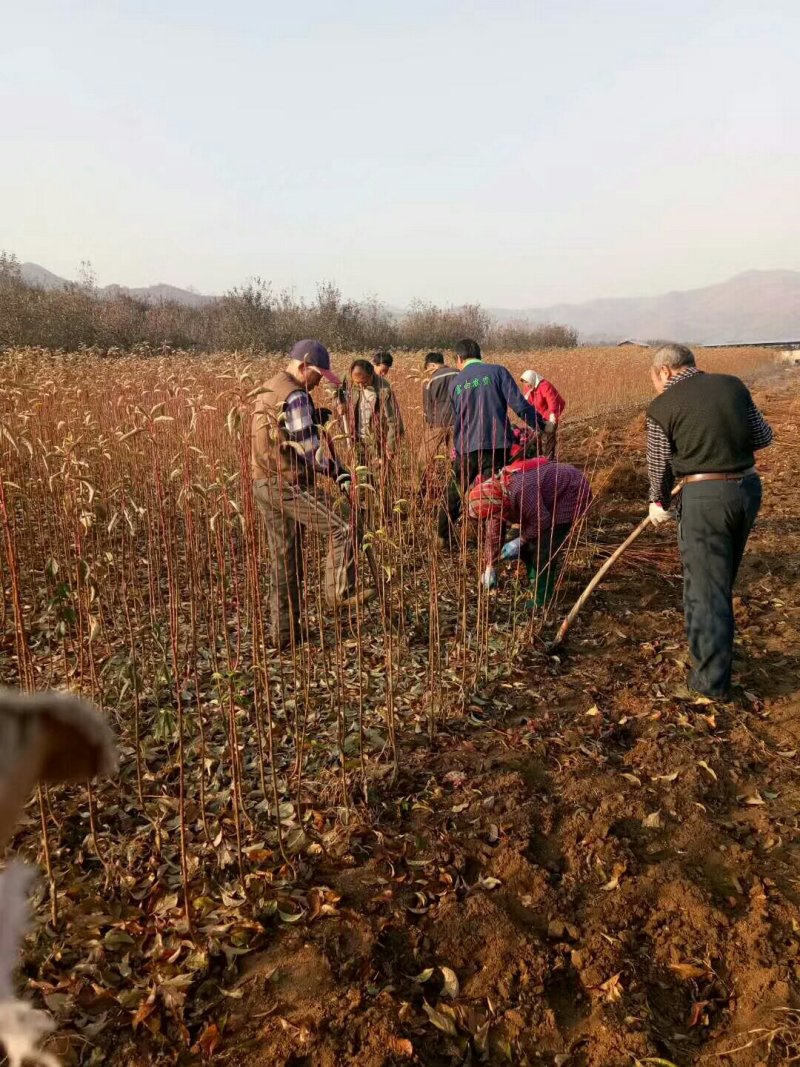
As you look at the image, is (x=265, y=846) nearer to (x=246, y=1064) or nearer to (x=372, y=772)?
(x=372, y=772)

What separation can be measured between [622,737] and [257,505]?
2.00 meters

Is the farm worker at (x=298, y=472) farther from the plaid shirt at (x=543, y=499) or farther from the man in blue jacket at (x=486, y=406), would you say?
the man in blue jacket at (x=486, y=406)

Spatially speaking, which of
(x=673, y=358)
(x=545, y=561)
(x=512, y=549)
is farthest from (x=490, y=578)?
(x=673, y=358)

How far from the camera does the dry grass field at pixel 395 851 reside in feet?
5.74

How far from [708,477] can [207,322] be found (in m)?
21.3

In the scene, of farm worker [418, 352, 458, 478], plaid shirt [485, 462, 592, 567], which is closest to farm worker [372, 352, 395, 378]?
farm worker [418, 352, 458, 478]

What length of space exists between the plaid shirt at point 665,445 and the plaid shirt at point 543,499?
1.71ft

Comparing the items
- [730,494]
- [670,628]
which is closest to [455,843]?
[730,494]

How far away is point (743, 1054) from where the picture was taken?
169cm

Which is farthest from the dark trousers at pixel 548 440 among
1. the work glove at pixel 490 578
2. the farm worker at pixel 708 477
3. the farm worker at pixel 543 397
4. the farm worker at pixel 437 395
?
the farm worker at pixel 708 477

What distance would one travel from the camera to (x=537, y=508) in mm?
3756

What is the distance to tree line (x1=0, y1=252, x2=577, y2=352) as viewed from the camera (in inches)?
637

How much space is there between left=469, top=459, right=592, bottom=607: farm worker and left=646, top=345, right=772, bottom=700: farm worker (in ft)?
2.21

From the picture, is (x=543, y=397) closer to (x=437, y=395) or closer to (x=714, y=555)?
(x=437, y=395)
